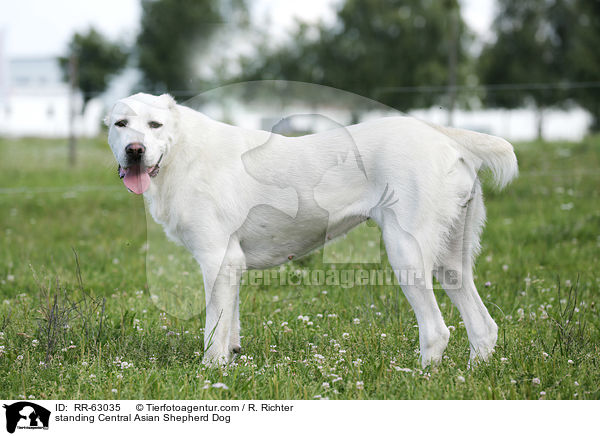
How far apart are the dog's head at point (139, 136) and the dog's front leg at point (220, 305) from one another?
620 millimetres

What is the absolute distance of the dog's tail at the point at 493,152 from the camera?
325cm

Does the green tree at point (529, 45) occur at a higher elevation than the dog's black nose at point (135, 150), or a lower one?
higher

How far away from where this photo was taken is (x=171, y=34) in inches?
1275

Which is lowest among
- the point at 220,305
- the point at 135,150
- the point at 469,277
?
the point at 220,305

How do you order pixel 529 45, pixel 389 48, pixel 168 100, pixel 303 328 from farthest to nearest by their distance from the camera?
pixel 529 45 < pixel 389 48 < pixel 303 328 < pixel 168 100

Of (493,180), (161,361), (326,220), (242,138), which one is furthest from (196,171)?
(493,180)

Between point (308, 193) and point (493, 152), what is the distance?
3.53 ft

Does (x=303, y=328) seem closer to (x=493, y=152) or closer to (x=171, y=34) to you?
(x=493, y=152)

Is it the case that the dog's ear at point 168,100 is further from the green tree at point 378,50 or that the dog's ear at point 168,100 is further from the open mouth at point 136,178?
the green tree at point 378,50

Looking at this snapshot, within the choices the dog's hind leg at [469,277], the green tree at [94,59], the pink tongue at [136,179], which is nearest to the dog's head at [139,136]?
the pink tongue at [136,179]

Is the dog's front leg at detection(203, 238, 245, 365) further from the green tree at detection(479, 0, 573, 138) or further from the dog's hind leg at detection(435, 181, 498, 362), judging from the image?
the green tree at detection(479, 0, 573, 138)

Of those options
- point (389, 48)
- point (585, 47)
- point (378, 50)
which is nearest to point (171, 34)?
point (378, 50)

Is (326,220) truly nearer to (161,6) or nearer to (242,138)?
(242,138)
